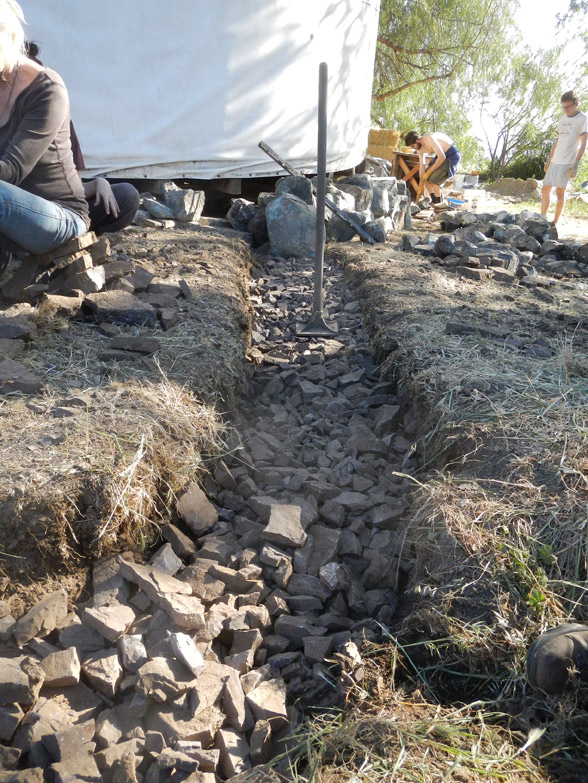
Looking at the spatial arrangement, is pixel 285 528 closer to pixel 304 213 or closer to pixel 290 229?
pixel 290 229

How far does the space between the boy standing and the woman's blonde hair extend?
20.5ft

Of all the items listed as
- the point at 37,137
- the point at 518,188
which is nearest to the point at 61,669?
the point at 37,137

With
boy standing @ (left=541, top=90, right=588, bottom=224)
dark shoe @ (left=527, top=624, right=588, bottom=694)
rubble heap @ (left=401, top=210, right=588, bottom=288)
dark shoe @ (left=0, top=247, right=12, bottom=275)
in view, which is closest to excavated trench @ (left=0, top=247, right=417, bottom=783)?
dark shoe @ (left=527, top=624, right=588, bottom=694)

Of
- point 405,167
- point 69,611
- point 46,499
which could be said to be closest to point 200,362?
point 46,499

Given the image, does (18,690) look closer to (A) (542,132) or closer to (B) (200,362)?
(B) (200,362)

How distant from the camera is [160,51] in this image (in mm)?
6414

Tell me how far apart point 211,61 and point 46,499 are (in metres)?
6.02

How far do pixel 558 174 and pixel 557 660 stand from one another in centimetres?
746

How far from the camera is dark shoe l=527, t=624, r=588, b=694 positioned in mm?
1476

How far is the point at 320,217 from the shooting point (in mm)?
3814

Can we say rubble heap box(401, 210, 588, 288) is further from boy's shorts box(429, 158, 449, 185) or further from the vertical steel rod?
boy's shorts box(429, 158, 449, 185)

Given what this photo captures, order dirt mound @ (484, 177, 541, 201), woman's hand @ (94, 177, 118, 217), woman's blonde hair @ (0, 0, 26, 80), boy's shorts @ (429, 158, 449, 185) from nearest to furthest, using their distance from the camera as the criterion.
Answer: woman's blonde hair @ (0, 0, 26, 80), woman's hand @ (94, 177, 118, 217), boy's shorts @ (429, 158, 449, 185), dirt mound @ (484, 177, 541, 201)

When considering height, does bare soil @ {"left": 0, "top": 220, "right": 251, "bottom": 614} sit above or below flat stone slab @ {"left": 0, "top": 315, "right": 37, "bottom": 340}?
below

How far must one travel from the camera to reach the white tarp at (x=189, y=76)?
6.18m
